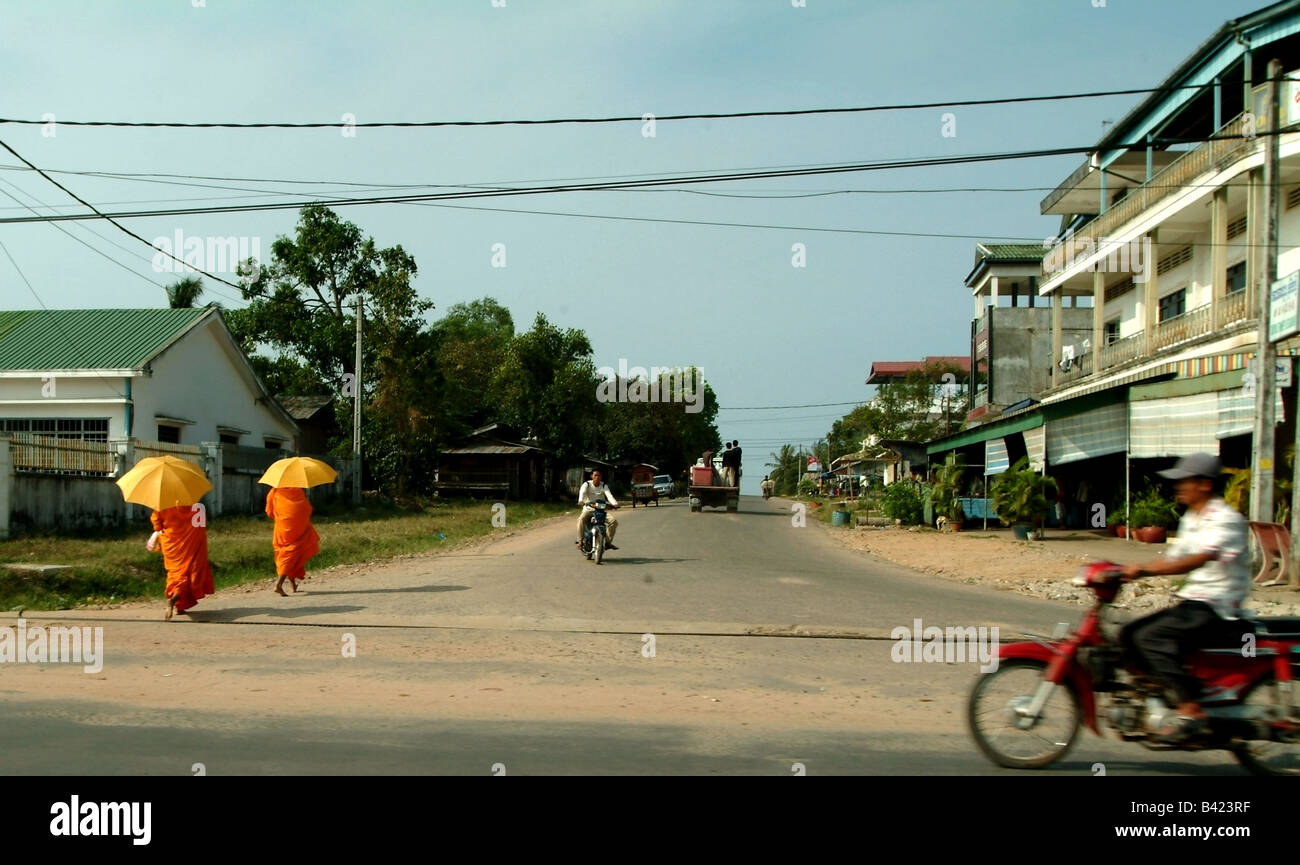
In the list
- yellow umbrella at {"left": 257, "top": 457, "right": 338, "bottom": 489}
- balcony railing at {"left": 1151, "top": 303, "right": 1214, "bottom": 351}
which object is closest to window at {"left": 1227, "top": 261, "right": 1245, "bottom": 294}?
balcony railing at {"left": 1151, "top": 303, "right": 1214, "bottom": 351}

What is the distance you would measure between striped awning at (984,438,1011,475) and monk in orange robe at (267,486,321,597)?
2149 centimetres

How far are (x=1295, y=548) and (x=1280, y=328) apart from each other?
327cm

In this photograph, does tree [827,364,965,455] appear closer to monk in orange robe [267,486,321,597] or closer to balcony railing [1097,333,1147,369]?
balcony railing [1097,333,1147,369]

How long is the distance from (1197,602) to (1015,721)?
123cm

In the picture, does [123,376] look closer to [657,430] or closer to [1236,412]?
[1236,412]

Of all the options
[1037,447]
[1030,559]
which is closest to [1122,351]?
[1037,447]

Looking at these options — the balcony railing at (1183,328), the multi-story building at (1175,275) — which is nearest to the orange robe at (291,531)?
the multi-story building at (1175,275)

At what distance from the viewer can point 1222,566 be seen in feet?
19.3

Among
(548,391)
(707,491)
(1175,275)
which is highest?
(1175,275)

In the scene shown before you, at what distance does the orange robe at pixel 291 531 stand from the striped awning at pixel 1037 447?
18.2 meters

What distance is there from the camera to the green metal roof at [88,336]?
1181 inches

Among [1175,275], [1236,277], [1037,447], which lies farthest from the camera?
[1175,275]
